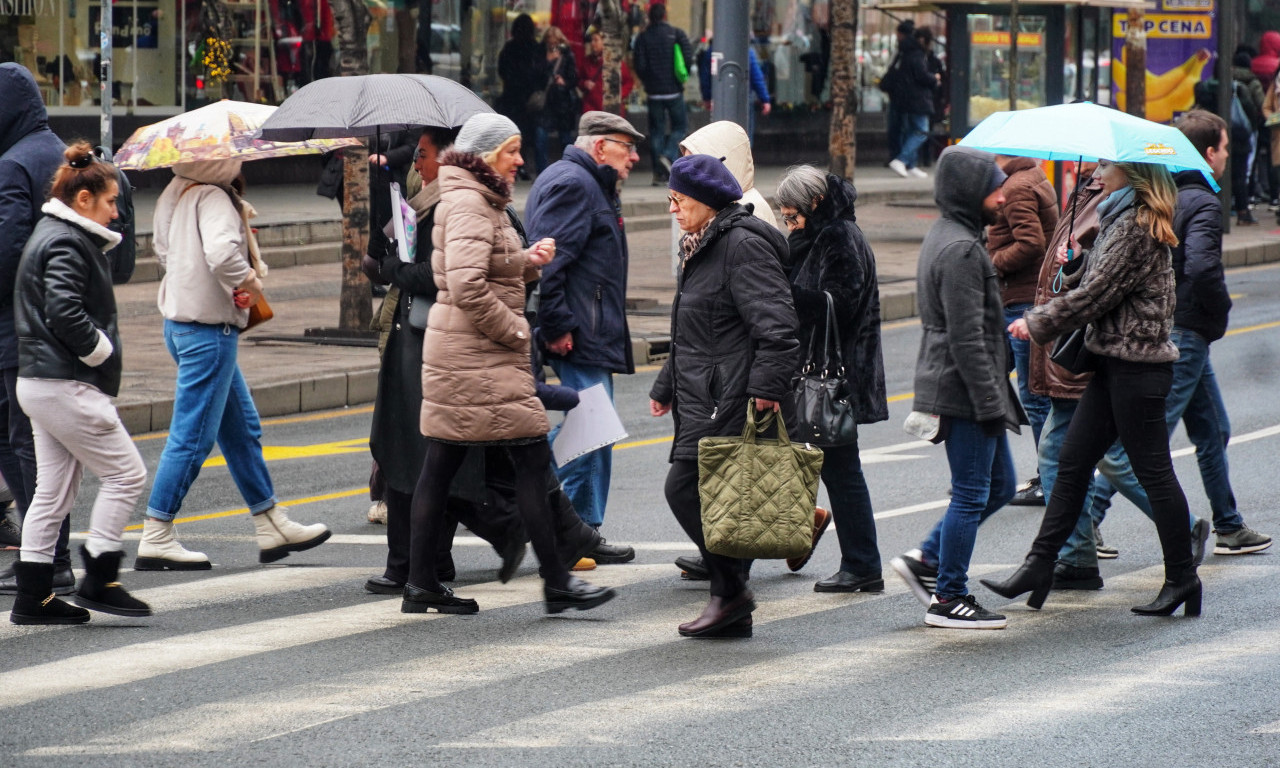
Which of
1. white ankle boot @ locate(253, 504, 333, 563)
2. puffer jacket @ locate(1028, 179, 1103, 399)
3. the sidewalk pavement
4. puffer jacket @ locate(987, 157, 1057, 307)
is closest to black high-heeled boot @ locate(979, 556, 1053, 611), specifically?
puffer jacket @ locate(1028, 179, 1103, 399)

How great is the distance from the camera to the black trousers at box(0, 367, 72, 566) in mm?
7320

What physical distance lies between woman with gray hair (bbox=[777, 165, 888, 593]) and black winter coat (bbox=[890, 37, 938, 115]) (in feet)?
69.0

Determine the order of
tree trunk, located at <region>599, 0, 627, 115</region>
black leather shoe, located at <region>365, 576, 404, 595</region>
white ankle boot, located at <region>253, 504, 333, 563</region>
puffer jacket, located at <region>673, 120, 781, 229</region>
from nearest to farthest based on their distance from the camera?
black leather shoe, located at <region>365, 576, 404, 595</region> < puffer jacket, located at <region>673, 120, 781, 229</region> < white ankle boot, located at <region>253, 504, 333, 563</region> < tree trunk, located at <region>599, 0, 627, 115</region>

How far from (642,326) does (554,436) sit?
7.03 m

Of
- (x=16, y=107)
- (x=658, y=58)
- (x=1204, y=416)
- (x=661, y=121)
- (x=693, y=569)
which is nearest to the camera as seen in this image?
(x=16, y=107)

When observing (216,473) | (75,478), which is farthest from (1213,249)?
(216,473)

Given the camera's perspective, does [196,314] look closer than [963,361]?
No

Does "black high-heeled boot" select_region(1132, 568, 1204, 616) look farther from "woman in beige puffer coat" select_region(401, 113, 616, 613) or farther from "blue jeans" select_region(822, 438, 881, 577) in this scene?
"woman in beige puffer coat" select_region(401, 113, 616, 613)

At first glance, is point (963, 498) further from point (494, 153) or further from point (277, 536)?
point (277, 536)

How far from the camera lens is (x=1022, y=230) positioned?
905 cm

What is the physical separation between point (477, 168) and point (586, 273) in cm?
139

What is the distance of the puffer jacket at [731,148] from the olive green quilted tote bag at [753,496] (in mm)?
1454

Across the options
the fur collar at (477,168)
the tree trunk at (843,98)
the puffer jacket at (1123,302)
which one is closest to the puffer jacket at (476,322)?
the fur collar at (477,168)

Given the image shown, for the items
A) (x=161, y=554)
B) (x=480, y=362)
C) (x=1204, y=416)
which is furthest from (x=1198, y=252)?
(x=161, y=554)
